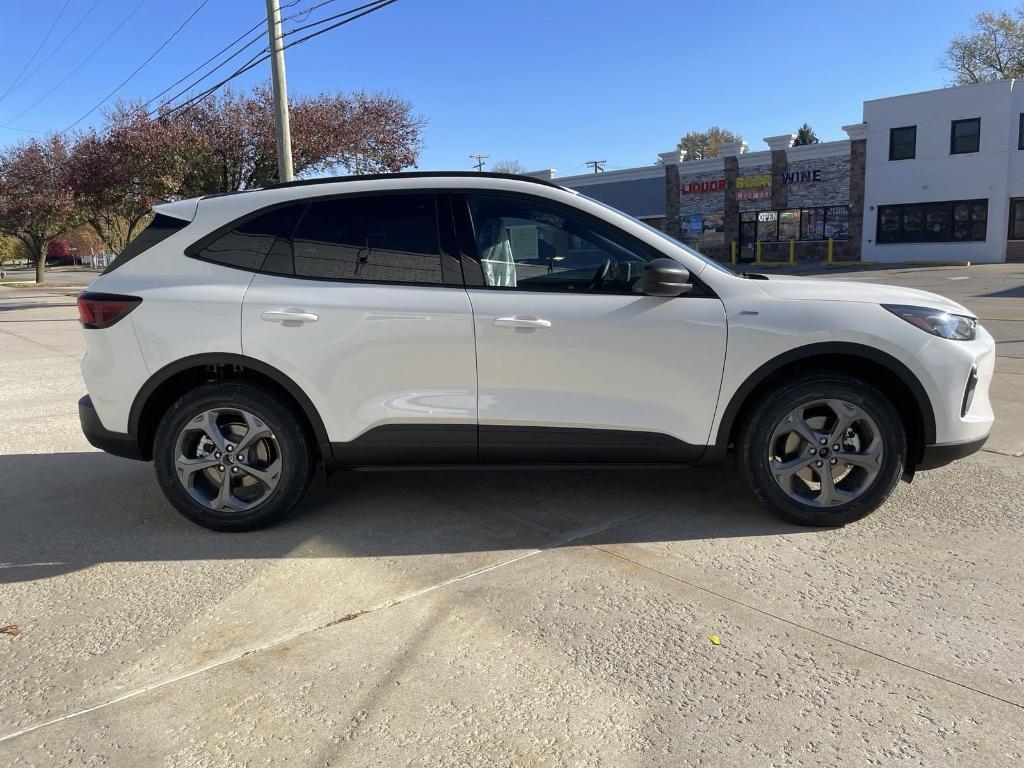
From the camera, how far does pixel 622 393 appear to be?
3865 millimetres

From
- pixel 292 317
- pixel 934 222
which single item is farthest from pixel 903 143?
pixel 292 317

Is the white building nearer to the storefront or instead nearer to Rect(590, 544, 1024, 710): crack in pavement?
the storefront

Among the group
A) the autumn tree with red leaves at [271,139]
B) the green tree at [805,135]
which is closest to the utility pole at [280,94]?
the autumn tree with red leaves at [271,139]

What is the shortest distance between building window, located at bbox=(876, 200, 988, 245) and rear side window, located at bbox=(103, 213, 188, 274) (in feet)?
116

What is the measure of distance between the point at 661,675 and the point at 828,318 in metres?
2.00

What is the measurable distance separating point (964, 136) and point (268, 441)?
1413 inches

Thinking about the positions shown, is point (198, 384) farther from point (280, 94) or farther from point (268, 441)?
point (280, 94)

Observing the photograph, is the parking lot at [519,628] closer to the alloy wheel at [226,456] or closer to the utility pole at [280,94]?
the alloy wheel at [226,456]

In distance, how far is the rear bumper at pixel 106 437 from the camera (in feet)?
13.5

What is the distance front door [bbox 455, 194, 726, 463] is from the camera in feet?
12.5

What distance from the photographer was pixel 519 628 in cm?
304

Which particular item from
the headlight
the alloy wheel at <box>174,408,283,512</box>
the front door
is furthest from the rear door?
the headlight

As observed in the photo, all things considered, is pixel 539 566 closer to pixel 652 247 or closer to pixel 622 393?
pixel 622 393

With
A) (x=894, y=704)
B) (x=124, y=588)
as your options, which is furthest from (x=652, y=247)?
(x=124, y=588)
